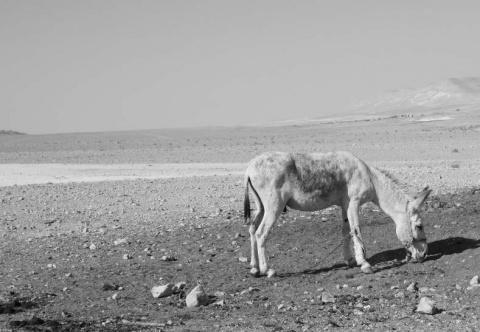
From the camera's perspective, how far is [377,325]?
32.2 ft

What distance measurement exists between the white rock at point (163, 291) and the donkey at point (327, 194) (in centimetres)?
165

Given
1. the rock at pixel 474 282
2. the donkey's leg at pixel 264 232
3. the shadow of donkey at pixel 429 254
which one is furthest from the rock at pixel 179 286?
the rock at pixel 474 282

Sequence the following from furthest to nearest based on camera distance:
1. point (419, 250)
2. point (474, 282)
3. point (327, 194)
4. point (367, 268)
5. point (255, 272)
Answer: point (327, 194) → point (419, 250) → point (255, 272) → point (367, 268) → point (474, 282)

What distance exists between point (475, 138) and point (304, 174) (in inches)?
1602

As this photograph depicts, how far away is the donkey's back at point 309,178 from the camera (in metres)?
13.2

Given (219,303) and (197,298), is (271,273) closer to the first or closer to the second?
(219,303)

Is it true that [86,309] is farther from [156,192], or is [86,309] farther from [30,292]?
[156,192]

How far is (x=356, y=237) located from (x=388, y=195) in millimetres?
1009

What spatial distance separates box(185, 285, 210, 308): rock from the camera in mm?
11164

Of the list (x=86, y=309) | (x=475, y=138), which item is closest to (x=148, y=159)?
(x=475, y=138)

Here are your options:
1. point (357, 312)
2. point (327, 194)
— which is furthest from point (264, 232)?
point (357, 312)

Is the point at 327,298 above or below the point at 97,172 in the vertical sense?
below

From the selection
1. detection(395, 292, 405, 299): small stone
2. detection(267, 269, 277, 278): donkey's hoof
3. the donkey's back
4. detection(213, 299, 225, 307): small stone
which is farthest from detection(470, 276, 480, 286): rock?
detection(213, 299, 225, 307): small stone

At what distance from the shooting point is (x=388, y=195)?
13.7 meters
